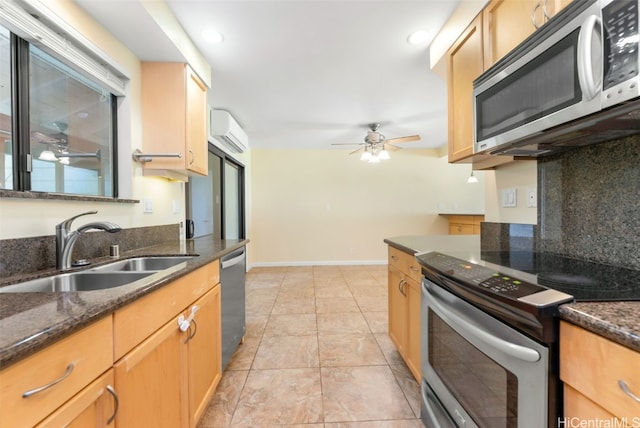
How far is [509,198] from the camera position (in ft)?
5.20

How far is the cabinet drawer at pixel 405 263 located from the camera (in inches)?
60.0

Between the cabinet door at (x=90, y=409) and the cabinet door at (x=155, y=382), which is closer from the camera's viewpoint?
the cabinet door at (x=90, y=409)

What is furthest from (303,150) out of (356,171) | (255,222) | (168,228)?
(168,228)

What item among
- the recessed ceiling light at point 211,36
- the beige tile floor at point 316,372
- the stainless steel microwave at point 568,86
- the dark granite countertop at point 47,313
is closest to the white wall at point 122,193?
the dark granite countertop at point 47,313

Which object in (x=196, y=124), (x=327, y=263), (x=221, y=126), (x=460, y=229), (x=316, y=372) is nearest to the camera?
(x=316, y=372)

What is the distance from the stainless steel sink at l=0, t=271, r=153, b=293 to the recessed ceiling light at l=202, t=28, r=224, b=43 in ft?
5.51

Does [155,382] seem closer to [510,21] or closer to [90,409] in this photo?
[90,409]

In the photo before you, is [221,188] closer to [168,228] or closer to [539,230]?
[168,228]

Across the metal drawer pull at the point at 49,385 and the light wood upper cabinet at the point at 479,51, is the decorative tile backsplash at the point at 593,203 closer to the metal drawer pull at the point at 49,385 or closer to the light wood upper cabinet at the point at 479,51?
the light wood upper cabinet at the point at 479,51

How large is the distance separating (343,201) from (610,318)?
4.66 m

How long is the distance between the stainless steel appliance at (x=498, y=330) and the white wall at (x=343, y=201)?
3.89 metres

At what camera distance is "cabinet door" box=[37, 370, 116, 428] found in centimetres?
57

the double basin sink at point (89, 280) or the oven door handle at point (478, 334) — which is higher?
the double basin sink at point (89, 280)

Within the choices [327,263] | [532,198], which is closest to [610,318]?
[532,198]
